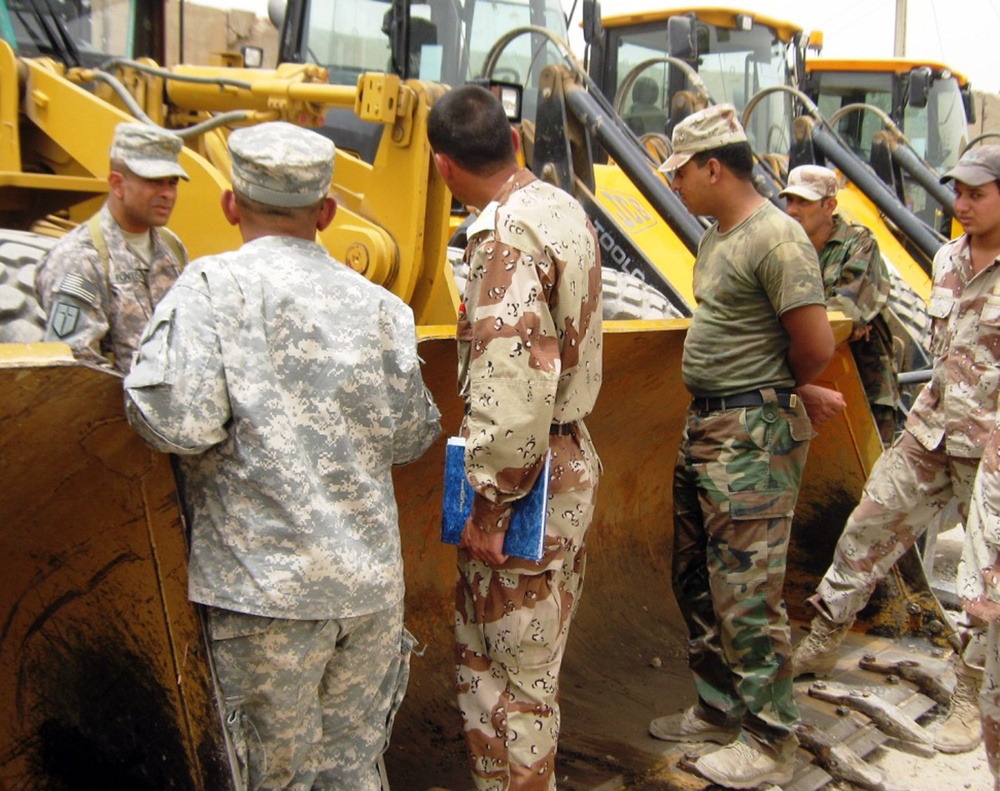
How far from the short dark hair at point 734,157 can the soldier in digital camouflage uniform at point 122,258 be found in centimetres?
144

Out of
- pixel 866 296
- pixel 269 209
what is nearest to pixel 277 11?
pixel 866 296

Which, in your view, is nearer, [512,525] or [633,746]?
[512,525]

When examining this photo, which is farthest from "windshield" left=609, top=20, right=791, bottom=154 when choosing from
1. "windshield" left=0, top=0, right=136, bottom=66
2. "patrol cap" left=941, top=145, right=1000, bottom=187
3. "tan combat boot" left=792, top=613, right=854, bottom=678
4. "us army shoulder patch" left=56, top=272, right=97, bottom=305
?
"us army shoulder patch" left=56, top=272, right=97, bottom=305

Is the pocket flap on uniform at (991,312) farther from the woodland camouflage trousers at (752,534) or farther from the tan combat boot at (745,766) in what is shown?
the tan combat boot at (745,766)

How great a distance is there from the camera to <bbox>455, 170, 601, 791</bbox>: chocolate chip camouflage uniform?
7.93ft

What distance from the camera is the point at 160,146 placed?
10.3ft

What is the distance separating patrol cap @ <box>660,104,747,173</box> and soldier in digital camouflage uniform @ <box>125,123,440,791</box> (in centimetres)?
125

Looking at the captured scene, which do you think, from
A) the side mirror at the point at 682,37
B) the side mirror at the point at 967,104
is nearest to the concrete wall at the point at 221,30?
the side mirror at the point at 682,37

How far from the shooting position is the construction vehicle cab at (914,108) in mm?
10156

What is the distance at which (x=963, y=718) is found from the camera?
3.89 meters

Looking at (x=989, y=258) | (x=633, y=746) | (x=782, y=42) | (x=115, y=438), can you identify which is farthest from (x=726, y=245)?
(x=782, y=42)

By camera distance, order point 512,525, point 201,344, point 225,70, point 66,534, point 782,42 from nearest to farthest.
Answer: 1. point 201,344
2. point 66,534
3. point 512,525
4. point 225,70
5. point 782,42

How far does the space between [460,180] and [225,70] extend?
236 cm

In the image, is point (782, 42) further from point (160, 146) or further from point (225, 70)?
point (160, 146)
